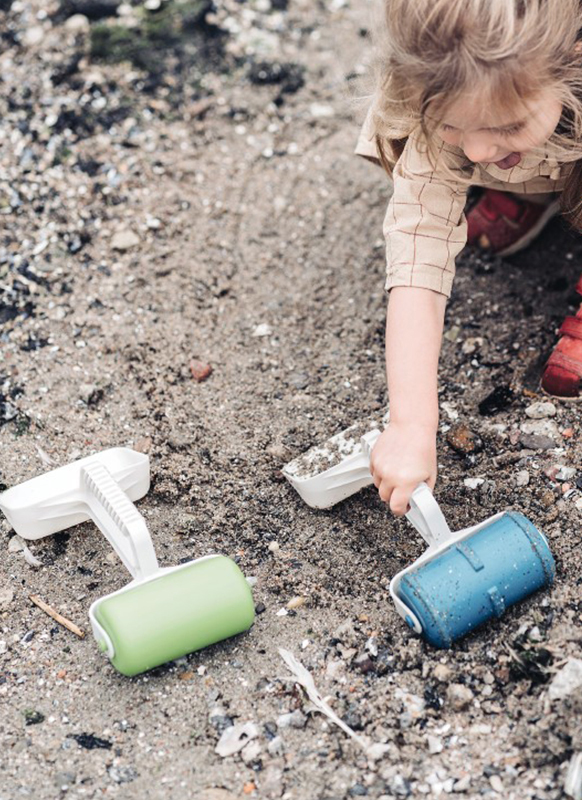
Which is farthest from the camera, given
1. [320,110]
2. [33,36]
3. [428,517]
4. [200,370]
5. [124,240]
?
[33,36]

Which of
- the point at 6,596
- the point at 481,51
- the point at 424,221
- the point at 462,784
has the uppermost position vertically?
the point at 481,51

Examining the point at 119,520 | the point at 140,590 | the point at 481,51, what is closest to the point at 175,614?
the point at 140,590

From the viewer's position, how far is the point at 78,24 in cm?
303

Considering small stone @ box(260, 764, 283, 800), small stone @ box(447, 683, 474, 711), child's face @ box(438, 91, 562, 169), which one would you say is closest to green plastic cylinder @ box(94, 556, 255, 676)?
small stone @ box(260, 764, 283, 800)

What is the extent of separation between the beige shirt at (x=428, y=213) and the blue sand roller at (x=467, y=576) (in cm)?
48

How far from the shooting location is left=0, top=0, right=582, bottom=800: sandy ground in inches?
58.8

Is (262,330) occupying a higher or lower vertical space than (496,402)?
lower

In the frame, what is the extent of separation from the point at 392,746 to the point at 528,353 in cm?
104

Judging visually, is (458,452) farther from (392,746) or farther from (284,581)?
(392,746)

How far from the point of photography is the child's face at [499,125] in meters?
1.53

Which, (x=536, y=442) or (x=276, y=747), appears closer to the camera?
(x=276, y=747)

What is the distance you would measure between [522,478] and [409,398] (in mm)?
307

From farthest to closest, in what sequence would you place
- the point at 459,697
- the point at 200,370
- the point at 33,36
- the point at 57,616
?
the point at 33,36
the point at 200,370
the point at 57,616
the point at 459,697

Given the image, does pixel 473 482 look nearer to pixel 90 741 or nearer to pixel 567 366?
pixel 567 366
